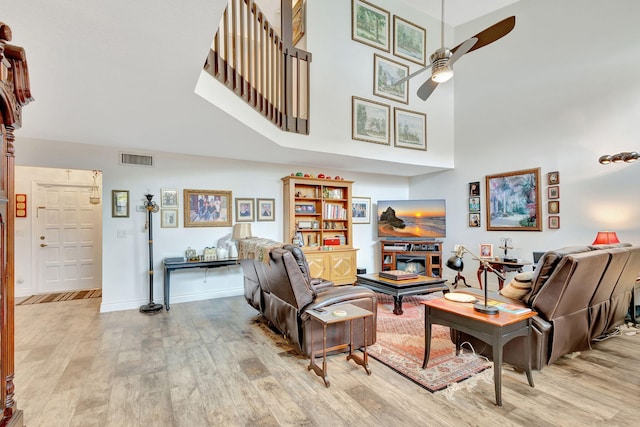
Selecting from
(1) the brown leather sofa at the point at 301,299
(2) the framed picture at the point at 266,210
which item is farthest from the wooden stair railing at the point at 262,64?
(1) the brown leather sofa at the point at 301,299

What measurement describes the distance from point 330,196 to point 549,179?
3640 mm

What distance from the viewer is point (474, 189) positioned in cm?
589

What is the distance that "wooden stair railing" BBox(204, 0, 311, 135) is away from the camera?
Result: 2.99m

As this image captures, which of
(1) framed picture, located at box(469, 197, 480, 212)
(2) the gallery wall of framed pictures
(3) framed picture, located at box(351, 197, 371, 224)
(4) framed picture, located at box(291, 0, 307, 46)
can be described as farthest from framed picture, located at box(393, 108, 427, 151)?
(4) framed picture, located at box(291, 0, 307, 46)

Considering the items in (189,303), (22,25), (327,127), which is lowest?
(189,303)

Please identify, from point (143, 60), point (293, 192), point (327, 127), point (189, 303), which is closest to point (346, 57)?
point (327, 127)

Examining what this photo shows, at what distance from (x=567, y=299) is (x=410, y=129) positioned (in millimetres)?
4016

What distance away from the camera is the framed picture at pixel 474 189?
5839 millimetres

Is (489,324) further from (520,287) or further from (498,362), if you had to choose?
(520,287)

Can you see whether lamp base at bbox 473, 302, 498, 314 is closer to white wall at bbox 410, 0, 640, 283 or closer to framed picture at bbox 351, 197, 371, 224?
white wall at bbox 410, 0, 640, 283

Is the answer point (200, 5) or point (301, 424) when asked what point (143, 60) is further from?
point (301, 424)

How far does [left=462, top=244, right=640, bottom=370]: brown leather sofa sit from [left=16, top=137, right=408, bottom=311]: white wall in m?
3.83

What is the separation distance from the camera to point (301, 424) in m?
1.93

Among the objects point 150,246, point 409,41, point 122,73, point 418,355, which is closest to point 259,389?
point 418,355
